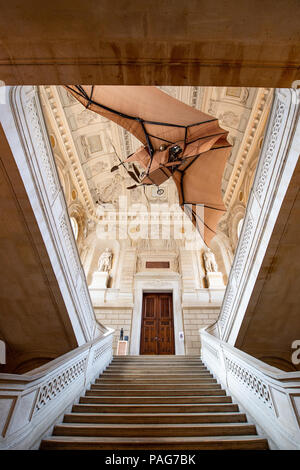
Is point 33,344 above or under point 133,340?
under

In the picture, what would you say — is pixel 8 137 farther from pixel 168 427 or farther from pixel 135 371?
pixel 135 371

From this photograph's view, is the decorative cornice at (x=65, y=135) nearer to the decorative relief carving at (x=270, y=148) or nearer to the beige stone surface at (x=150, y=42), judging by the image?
the beige stone surface at (x=150, y=42)

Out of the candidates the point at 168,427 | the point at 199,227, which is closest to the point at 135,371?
the point at 168,427

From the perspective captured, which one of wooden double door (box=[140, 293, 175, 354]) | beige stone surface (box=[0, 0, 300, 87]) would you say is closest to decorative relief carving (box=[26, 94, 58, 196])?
beige stone surface (box=[0, 0, 300, 87])

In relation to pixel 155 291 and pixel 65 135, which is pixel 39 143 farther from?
pixel 155 291

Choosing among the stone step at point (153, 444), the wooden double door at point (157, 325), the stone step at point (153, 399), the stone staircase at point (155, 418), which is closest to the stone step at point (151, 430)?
the stone staircase at point (155, 418)

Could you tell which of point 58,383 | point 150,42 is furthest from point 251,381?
point 150,42

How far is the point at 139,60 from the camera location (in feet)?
4.64

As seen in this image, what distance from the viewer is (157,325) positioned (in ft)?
26.2

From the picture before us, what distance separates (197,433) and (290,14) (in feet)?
11.8

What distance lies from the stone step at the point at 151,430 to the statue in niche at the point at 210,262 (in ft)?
22.5

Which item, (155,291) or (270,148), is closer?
(270,148)

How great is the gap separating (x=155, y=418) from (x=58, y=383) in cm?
125

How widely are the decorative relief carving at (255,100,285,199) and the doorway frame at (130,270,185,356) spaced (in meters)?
5.96
